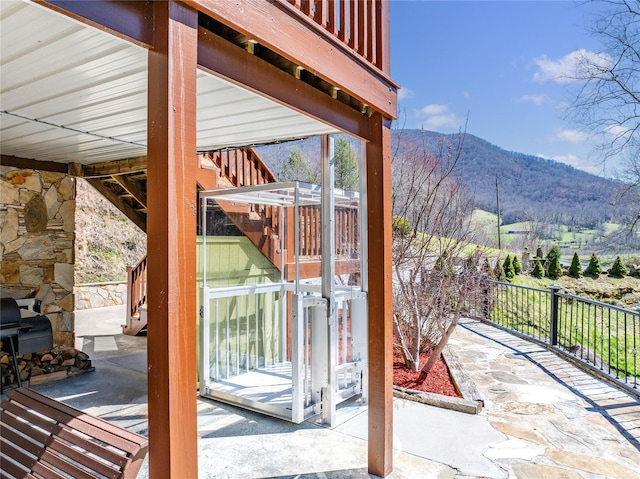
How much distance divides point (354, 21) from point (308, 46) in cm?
66

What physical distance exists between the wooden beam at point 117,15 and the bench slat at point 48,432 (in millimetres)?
1669

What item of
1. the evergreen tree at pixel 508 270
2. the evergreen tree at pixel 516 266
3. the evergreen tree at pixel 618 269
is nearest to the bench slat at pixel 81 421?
the evergreen tree at pixel 508 270

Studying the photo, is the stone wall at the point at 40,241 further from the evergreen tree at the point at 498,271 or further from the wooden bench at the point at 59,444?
the evergreen tree at the point at 498,271

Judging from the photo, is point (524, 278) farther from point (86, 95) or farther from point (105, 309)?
point (86, 95)

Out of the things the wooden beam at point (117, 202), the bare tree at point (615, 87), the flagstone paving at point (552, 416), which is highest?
the bare tree at point (615, 87)

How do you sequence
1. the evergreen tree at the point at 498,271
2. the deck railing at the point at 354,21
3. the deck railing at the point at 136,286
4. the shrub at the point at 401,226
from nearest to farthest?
the deck railing at the point at 354,21, the shrub at the point at 401,226, the deck railing at the point at 136,286, the evergreen tree at the point at 498,271

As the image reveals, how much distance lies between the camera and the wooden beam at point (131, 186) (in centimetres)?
504

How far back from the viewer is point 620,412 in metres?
3.82

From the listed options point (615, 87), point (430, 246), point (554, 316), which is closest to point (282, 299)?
point (430, 246)

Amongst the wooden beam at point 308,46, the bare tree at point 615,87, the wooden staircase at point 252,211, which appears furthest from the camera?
the bare tree at point 615,87

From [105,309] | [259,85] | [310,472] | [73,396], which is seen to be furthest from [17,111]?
[105,309]

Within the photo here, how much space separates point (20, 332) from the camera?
425 cm

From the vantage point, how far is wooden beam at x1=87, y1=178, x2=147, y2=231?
18.2 ft

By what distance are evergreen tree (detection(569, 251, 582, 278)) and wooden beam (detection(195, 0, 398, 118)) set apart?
1242 centimetres
